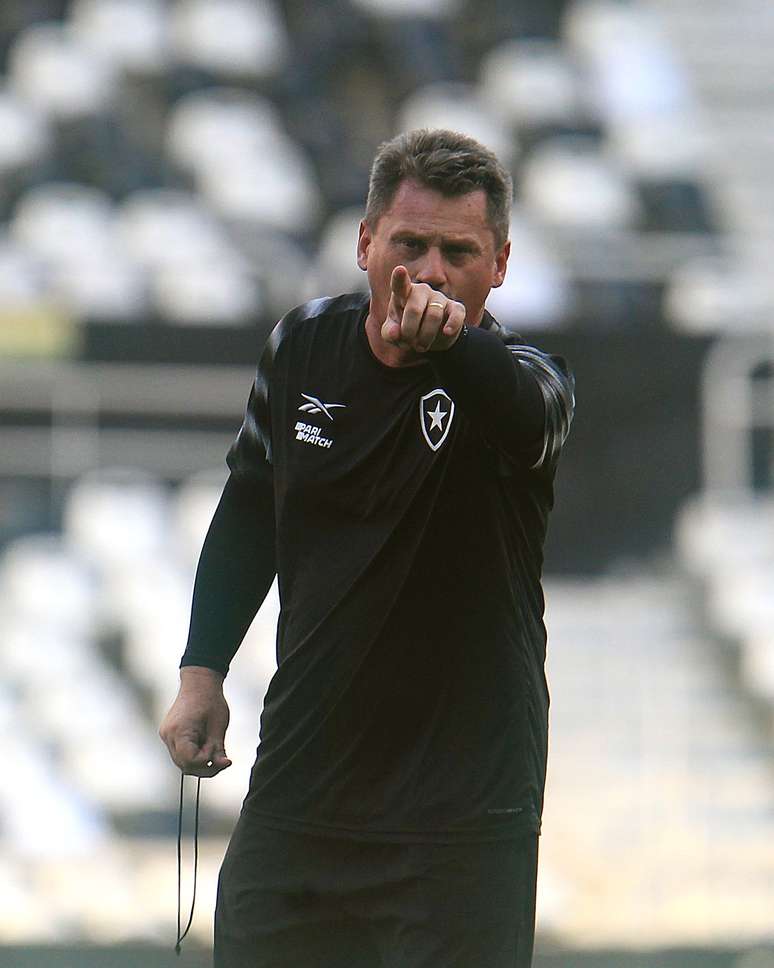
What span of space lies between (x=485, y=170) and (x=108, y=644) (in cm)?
733

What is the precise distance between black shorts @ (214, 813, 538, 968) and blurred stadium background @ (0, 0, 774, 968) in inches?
137

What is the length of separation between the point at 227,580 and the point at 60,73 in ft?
33.2

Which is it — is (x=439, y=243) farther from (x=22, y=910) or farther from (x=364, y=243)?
(x=22, y=910)

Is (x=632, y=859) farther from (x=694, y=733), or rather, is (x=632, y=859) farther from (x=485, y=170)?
(x=485, y=170)

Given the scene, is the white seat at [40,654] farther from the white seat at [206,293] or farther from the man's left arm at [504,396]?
the man's left arm at [504,396]

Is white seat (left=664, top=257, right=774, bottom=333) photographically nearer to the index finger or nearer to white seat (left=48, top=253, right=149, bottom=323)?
white seat (left=48, top=253, right=149, bottom=323)

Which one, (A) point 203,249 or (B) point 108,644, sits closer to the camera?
(B) point 108,644

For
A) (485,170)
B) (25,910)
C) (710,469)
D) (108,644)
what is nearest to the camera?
(485,170)

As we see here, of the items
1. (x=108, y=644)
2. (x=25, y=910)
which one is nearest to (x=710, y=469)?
(x=108, y=644)

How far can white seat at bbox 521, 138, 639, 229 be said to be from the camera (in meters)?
11.4

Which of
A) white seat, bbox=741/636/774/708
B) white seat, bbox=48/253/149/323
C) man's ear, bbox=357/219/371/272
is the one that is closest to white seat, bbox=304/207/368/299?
white seat, bbox=48/253/149/323

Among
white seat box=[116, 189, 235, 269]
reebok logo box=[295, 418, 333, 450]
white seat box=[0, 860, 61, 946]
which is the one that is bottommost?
white seat box=[0, 860, 61, 946]

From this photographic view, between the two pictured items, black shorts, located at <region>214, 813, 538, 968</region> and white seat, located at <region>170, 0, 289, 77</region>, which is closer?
black shorts, located at <region>214, 813, 538, 968</region>

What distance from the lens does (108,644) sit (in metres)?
9.41
